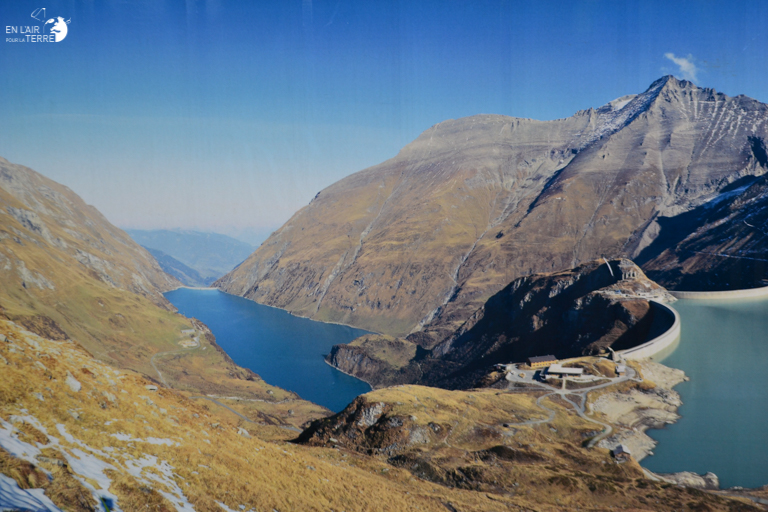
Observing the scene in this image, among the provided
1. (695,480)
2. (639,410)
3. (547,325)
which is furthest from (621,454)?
(547,325)

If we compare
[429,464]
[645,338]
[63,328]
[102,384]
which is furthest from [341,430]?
[63,328]

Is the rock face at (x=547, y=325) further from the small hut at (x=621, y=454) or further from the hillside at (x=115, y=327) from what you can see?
the hillside at (x=115, y=327)

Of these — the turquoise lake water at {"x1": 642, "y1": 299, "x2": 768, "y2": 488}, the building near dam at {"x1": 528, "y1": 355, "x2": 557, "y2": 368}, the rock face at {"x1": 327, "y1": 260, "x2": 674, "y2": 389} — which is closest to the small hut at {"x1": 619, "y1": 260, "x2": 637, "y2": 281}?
the rock face at {"x1": 327, "y1": 260, "x2": 674, "y2": 389}

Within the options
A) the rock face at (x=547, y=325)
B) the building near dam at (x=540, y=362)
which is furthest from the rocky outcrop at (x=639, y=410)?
the rock face at (x=547, y=325)

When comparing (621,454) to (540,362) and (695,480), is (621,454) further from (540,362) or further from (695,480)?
(540,362)

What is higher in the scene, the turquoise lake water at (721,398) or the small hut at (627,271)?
the small hut at (627,271)

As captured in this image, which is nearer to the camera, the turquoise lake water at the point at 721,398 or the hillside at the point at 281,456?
the hillside at the point at 281,456

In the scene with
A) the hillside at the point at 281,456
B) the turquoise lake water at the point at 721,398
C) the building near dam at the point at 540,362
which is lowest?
the turquoise lake water at the point at 721,398
